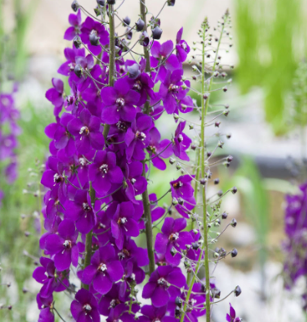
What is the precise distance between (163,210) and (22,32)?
1.71m

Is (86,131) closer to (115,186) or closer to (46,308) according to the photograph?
(115,186)

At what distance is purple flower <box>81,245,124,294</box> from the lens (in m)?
0.33

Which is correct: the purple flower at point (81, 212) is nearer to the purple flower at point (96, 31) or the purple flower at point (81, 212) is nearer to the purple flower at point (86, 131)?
the purple flower at point (86, 131)

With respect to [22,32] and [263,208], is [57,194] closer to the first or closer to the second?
[263,208]

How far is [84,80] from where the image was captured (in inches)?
13.9

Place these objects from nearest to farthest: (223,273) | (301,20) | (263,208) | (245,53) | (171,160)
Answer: (171,160), (263,208), (223,273), (301,20), (245,53)

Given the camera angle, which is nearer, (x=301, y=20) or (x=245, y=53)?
(x=301, y=20)

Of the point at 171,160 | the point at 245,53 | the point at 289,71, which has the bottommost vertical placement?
the point at 171,160

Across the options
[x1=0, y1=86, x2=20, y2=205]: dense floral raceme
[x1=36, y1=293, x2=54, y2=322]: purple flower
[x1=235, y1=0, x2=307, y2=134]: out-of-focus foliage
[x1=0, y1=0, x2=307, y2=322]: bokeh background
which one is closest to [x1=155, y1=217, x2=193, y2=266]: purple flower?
[x1=36, y1=293, x2=54, y2=322]: purple flower

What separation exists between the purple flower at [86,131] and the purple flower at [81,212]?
0.12 feet

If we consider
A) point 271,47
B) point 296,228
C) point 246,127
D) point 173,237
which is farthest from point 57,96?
point 246,127

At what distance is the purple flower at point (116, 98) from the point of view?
0.32 m

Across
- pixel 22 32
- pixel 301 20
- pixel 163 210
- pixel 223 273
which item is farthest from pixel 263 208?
pixel 301 20

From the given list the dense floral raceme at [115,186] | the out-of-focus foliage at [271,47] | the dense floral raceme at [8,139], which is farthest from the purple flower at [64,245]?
the out-of-focus foliage at [271,47]
